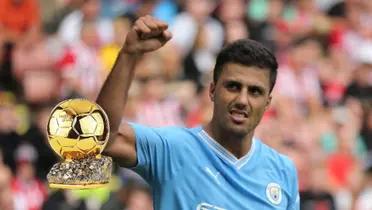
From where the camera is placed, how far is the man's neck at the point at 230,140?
5.29m

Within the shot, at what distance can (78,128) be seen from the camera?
177 inches

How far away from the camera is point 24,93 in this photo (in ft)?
33.2

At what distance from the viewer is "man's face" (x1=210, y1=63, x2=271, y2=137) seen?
5.10m

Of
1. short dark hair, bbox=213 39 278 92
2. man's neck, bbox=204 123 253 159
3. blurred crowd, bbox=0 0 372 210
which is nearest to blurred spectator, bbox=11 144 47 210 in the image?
blurred crowd, bbox=0 0 372 210

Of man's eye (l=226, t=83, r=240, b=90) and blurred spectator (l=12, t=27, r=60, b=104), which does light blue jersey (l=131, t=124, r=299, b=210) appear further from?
blurred spectator (l=12, t=27, r=60, b=104)

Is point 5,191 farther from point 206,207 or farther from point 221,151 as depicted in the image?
point 206,207

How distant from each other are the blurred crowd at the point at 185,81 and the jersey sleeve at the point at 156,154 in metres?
4.13

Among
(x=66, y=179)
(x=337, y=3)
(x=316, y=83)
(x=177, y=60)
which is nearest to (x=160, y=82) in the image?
(x=177, y=60)

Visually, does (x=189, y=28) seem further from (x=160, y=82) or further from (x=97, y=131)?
(x=97, y=131)

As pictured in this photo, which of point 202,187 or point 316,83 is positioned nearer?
point 202,187

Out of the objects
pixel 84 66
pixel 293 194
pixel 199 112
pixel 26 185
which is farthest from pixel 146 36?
pixel 199 112

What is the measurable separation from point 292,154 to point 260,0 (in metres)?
2.16

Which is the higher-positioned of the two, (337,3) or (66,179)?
(337,3)

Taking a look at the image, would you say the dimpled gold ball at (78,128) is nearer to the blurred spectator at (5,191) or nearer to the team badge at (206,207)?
the team badge at (206,207)
